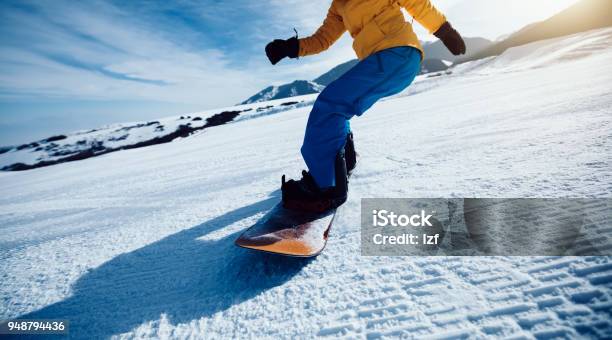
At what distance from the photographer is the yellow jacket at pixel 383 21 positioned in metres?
1.68

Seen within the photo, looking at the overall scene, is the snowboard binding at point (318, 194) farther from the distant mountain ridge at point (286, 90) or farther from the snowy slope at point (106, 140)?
the distant mountain ridge at point (286, 90)

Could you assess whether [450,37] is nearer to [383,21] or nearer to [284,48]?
[383,21]

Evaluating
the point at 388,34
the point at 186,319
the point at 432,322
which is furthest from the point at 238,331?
the point at 388,34

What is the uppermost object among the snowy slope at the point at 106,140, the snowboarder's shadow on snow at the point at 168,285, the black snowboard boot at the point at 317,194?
the snowy slope at the point at 106,140

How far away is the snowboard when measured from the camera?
118cm

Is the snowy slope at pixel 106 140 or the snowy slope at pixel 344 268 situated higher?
the snowy slope at pixel 106 140

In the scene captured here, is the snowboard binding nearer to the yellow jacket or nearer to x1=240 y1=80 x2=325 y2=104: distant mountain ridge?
the yellow jacket

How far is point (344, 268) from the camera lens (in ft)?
3.64

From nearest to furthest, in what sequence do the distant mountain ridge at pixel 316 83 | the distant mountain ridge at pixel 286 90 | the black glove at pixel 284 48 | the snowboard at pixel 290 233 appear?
the snowboard at pixel 290 233, the black glove at pixel 284 48, the distant mountain ridge at pixel 316 83, the distant mountain ridge at pixel 286 90

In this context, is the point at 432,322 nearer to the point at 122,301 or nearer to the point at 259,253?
the point at 259,253

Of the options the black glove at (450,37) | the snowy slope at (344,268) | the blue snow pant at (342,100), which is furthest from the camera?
the black glove at (450,37)

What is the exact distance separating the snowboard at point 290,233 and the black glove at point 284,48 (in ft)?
4.16

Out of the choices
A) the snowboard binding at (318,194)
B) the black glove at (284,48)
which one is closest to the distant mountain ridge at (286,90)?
the black glove at (284,48)

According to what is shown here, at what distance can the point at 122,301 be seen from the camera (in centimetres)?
117
